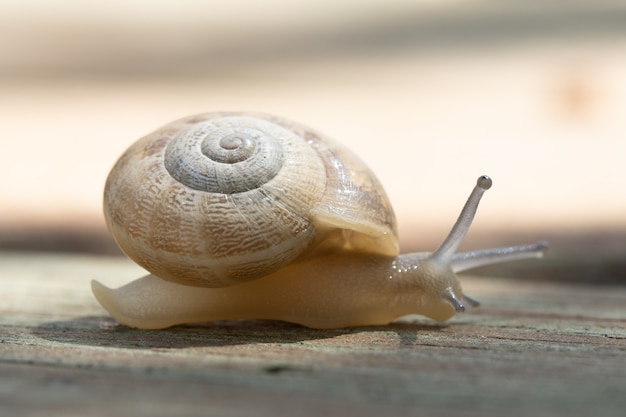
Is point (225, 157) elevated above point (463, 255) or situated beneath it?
elevated above

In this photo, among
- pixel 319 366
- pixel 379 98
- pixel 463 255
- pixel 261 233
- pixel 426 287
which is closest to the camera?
pixel 319 366

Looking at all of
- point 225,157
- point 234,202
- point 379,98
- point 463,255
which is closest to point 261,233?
point 234,202

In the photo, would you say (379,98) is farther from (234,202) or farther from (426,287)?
(234,202)

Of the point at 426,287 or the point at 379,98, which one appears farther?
the point at 379,98

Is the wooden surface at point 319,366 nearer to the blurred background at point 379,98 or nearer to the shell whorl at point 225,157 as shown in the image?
the shell whorl at point 225,157

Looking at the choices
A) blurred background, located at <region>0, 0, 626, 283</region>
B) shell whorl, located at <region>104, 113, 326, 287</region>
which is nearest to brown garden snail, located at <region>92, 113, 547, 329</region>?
shell whorl, located at <region>104, 113, 326, 287</region>

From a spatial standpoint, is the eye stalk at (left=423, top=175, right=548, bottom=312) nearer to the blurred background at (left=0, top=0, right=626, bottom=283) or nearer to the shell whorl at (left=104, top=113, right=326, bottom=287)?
the shell whorl at (left=104, top=113, right=326, bottom=287)

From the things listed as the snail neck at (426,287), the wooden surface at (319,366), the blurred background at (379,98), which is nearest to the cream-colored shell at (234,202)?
the snail neck at (426,287)

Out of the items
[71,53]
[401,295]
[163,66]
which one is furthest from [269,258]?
[71,53]

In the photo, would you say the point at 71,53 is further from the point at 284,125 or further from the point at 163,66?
the point at 284,125
